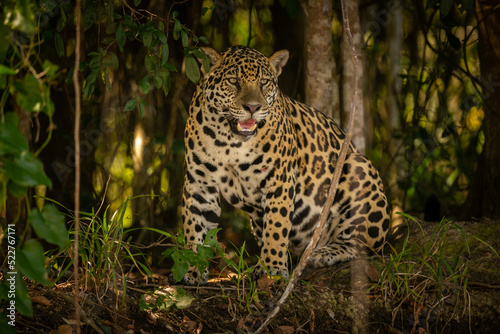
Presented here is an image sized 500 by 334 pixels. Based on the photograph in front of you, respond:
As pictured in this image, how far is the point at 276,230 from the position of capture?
511cm

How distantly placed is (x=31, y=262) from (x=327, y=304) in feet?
8.66

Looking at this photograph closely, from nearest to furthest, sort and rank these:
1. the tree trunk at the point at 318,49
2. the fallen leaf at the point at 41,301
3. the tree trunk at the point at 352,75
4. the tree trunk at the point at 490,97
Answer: the fallen leaf at the point at 41,301, the tree trunk at the point at 318,49, the tree trunk at the point at 490,97, the tree trunk at the point at 352,75

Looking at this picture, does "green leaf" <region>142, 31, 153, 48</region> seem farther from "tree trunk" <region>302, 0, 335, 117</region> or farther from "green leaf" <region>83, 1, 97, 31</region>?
"tree trunk" <region>302, 0, 335, 117</region>

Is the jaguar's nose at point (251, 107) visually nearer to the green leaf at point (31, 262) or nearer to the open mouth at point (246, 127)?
the open mouth at point (246, 127)

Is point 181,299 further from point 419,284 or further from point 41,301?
point 419,284

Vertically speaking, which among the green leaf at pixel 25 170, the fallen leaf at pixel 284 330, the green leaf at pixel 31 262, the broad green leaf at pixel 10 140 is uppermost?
the broad green leaf at pixel 10 140

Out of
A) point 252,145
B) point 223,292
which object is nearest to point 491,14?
point 252,145

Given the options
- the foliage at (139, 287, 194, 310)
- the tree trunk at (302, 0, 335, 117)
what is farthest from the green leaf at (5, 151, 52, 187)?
the tree trunk at (302, 0, 335, 117)

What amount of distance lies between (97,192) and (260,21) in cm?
341

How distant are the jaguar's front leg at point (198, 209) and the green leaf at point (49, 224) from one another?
8.25 ft

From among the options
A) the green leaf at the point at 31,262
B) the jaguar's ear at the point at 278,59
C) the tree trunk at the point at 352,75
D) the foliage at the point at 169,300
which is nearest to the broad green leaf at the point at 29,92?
the green leaf at the point at 31,262

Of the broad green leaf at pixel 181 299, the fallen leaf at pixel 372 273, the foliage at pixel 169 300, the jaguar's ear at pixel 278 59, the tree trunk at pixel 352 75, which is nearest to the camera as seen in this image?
the foliage at pixel 169 300

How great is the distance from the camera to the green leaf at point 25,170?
2443 mm

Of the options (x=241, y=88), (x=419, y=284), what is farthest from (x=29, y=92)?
(x=419, y=284)
